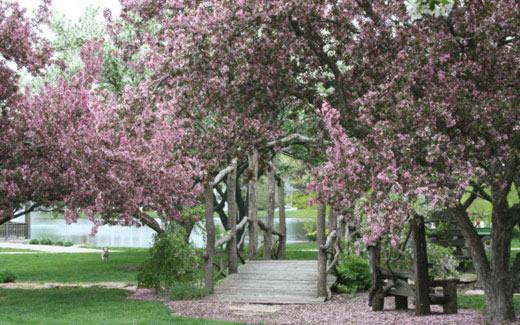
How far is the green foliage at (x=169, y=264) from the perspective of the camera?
15453mm

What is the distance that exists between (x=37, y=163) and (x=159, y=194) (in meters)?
2.88

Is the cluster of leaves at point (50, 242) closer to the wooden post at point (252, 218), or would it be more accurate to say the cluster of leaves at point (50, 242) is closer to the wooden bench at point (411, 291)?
the wooden post at point (252, 218)

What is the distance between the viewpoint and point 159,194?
15297 millimetres

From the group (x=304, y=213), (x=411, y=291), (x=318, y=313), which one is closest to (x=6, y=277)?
(x=318, y=313)

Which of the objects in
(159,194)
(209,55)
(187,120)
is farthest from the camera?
(159,194)

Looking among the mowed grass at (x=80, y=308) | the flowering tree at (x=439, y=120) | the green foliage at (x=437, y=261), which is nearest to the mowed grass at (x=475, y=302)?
the green foliage at (x=437, y=261)

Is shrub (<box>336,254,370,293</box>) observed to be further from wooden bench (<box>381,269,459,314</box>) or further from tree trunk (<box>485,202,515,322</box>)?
tree trunk (<box>485,202,515,322</box>)

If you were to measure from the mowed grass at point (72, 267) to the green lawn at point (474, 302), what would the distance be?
8959mm

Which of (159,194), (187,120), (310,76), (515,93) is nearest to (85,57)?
(159,194)

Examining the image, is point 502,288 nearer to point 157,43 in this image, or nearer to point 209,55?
point 209,55

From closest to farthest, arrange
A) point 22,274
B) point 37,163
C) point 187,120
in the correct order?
point 187,120 → point 37,163 → point 22,274

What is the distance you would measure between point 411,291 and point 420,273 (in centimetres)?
61

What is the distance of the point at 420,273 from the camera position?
1158cm

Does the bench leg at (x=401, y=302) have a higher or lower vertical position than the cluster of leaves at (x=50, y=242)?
lower
